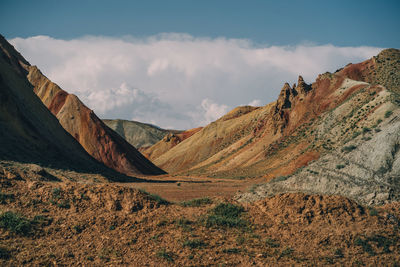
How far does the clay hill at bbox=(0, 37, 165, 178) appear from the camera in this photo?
7425cm

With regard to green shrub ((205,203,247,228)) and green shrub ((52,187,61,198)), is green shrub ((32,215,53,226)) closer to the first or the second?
green shrub ((52,187,61,198))

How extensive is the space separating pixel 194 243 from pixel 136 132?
577 feet

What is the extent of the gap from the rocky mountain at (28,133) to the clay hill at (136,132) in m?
123

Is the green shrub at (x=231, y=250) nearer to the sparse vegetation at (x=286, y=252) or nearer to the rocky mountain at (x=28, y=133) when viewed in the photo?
the sparse vegetation at (x=286, y=252)

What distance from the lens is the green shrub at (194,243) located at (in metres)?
12.8

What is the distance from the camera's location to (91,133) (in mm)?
76938

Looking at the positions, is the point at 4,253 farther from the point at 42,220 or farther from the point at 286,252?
the point at 286,252

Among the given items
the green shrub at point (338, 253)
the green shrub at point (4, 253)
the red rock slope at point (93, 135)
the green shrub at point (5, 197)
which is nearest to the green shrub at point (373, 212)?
the green shrub at point (338, 253)

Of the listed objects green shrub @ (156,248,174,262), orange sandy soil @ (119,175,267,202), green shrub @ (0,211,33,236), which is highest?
green shrub @ (0,211,33,236)

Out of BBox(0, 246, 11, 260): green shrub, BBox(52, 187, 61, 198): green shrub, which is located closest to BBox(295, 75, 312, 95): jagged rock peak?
BBox(52, 187, 61, 198): green shrub

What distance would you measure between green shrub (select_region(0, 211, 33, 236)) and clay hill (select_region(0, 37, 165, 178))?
5984 centimetres

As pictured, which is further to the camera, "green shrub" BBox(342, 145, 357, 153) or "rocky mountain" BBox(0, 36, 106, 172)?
"rocky mountain" BBox(0, 36, 106, 172)

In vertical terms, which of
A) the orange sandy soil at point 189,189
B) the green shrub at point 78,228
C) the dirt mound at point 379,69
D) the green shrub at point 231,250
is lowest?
the orange sandy soil at point 189,189

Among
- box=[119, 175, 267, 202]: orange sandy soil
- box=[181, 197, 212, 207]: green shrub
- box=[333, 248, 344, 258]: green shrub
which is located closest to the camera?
box=[333, 248, 344, 258]: green shrub
